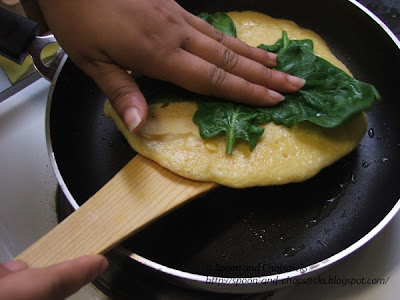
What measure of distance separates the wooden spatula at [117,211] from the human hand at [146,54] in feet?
0.59

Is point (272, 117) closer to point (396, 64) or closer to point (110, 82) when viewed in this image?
point (110, 82)

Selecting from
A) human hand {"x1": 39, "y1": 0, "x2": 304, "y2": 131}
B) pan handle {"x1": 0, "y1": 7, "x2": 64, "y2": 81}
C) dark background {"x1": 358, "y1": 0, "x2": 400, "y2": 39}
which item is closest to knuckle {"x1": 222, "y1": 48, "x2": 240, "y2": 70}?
human hand {"x1": 39, "y1": 0, "x2": 304, "y2": 131}

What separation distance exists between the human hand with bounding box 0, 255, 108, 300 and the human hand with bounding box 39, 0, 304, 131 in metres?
0.34

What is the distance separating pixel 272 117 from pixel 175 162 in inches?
11.9

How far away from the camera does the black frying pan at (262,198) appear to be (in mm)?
1150

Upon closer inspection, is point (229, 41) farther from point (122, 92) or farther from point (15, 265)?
point (15, 265)

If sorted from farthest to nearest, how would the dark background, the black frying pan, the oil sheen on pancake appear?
1. the dark background
2. the black frying pan
3. the oil sheen on pancake

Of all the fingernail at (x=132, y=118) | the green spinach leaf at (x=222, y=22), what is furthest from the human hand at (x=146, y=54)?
the green spinach leaf at (x=222, y=22)

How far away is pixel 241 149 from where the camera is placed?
1.07 meters

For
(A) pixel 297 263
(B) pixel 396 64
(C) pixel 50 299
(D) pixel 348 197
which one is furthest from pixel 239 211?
(B) pixel 396 64

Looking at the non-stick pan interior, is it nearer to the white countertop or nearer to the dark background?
the white countertop

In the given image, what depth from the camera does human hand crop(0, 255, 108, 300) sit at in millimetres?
708

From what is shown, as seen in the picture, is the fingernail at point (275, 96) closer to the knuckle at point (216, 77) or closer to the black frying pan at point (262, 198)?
the knuckle at point (216, 77)

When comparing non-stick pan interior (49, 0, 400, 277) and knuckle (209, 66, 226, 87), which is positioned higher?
knuckle (209, 66, 226, 87)
